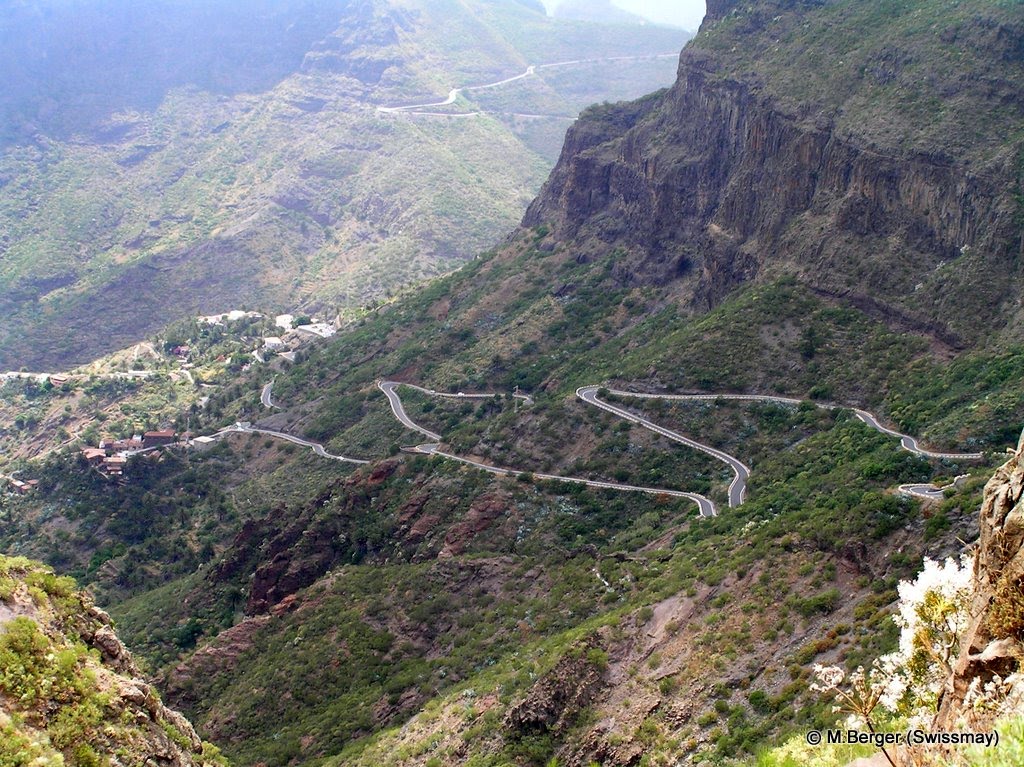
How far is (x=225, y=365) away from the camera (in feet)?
429

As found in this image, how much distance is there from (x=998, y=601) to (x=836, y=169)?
59819 millimetres

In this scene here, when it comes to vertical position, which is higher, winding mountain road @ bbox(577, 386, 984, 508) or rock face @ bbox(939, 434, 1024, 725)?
rock face @ bbox(939, 434, 1024, 725)

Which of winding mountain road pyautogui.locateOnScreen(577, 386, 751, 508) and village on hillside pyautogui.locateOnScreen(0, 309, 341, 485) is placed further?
village on hillside pyautogui.locateOnScreen(0, 309, 341, 485)

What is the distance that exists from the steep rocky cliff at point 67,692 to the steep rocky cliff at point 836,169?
4813 centimetres

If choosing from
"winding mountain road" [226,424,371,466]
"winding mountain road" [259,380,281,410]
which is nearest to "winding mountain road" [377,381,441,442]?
"winding mountain road" [226,424,371,466]

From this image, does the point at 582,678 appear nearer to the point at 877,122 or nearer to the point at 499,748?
the point at 499,748

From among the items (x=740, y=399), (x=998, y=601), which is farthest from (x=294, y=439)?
(x=998, y=601)

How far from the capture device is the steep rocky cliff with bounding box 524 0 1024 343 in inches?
2398

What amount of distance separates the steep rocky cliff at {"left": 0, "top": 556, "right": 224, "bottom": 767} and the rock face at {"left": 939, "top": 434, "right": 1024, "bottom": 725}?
56.4ft

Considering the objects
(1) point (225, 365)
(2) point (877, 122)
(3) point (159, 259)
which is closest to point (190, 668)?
(2) point (877, 122)

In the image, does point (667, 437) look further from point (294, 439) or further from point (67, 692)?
point (67, 692)

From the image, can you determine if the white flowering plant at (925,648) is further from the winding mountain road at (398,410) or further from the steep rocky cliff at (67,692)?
the winding mountain road at (398,410)

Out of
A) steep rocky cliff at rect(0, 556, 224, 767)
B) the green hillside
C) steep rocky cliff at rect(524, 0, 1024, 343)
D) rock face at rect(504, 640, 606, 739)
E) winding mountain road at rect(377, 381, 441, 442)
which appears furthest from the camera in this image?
winding mountain road at rect(377, 381, 441, 442)

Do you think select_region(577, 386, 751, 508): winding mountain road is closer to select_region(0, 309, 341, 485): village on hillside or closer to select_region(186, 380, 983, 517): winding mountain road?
select_region(186, 380, 983, 517): winding mountain road
